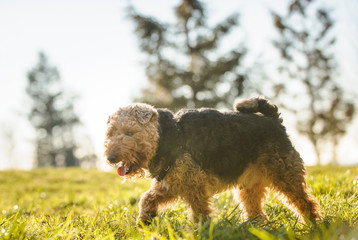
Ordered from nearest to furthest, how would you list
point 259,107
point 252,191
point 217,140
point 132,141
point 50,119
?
1. point 132,141
2. point 217,140
3. point 259,107
4. point 252,191
5. point 50,119

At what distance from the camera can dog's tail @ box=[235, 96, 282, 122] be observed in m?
3.84

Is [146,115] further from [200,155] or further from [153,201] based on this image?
[153,201]

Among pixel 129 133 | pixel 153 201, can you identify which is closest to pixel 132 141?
pixel 129 133

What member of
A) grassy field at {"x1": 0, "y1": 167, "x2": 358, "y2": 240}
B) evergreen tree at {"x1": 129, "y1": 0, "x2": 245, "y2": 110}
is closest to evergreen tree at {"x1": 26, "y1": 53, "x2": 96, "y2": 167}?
evergreen tree at {"x1": 129, "y1": 0, "x2": 245, "y2": 110}

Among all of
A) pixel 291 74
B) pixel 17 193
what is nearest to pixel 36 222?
pixel 17 193

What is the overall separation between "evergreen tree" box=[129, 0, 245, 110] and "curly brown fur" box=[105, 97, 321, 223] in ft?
40.0

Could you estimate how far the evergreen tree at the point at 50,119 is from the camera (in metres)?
28.8

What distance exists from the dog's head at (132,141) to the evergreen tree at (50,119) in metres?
28.1

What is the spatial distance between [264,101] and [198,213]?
1746mm

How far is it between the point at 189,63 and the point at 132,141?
45.7 feet

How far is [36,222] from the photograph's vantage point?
3.31 meters

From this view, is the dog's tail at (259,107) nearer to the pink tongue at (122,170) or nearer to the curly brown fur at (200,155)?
the curly brown fur at (200,155)

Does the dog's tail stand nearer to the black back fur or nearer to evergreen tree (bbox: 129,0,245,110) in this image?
Result: the black back fur

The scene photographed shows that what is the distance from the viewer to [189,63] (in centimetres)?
1675
